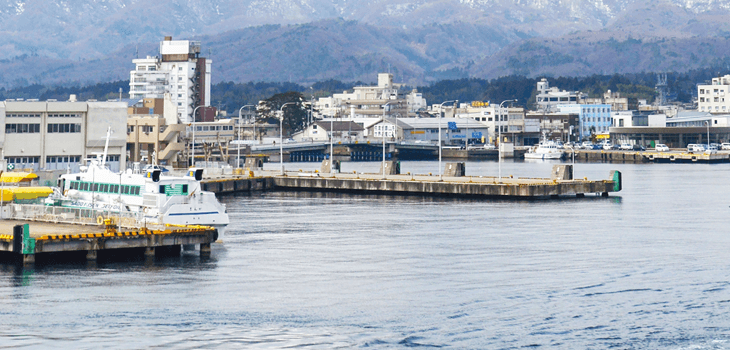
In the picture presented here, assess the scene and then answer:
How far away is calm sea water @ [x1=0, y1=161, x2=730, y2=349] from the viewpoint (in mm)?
35812

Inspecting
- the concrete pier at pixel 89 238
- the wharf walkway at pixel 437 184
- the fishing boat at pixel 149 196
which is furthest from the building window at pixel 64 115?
the concrete pier at pixel 89 238

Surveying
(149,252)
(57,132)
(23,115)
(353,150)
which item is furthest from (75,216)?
(353,150)

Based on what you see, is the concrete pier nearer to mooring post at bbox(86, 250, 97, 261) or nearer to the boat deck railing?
mooring post at bbox(86, 250, 97, 261)

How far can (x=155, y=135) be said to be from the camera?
118 meters

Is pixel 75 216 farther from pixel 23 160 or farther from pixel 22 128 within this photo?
pixel 23 160

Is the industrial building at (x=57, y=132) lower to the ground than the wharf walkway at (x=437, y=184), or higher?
higher

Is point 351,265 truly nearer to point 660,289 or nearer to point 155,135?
point 660,289

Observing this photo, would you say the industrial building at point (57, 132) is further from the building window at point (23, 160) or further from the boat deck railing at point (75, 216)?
the boat deck railing at point (75, 216)

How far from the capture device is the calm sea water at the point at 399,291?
35812 millimetres

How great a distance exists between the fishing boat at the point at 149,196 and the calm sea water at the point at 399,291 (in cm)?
219

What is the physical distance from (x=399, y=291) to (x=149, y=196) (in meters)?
Result: 17.1

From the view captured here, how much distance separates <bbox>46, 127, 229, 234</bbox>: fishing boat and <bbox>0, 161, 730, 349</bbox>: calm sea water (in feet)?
7.19

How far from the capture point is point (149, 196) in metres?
55.0

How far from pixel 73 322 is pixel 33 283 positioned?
706cm
